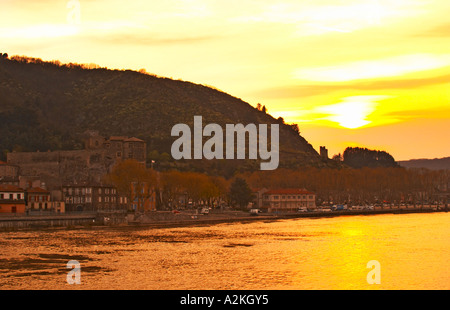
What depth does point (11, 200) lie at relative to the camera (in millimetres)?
106438

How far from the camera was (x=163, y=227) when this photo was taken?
367 feet

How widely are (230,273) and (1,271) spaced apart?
18.1 metres

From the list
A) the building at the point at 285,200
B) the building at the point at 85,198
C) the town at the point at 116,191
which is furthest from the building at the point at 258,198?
the building at the point at 85,198

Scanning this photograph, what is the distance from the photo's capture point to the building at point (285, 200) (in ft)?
600

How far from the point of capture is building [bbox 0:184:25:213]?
105 meters

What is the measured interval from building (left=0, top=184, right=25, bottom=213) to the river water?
1501 cm

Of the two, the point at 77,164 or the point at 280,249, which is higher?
the point at 77,164

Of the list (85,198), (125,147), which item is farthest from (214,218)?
(125,147)

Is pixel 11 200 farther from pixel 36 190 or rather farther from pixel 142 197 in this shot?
pixel 142 197

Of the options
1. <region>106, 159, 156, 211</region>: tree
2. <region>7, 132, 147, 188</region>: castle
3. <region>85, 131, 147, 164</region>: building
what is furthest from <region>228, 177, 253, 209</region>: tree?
<region>85, 131, 147, 164</region>: building

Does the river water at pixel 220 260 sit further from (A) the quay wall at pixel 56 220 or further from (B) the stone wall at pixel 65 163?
(B) the stone wall at pixel 65 163

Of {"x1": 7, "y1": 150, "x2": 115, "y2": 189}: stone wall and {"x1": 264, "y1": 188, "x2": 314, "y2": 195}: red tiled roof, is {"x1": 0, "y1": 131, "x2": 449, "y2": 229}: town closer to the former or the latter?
{"x1": 7, "y1": 150, "x2": 115, "y2": 189}: stone wall
